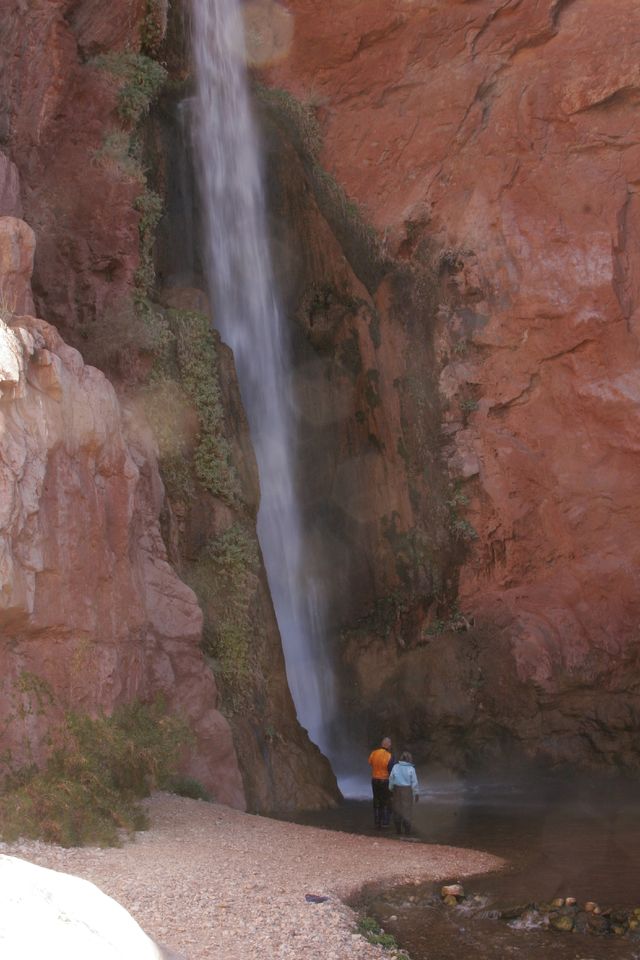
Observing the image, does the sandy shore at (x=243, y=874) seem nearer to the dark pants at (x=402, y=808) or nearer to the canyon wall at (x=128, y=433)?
the dark pants at (x=402, y=808)

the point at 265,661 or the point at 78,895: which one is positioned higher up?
the point at 265,661

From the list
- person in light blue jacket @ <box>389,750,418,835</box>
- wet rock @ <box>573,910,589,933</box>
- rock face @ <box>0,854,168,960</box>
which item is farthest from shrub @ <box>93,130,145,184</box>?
rock face @ <box>0,854,168,960</box>

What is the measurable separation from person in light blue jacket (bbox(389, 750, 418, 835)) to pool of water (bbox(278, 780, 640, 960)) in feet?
0.85

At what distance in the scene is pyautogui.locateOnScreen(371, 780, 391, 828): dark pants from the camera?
13906 mm

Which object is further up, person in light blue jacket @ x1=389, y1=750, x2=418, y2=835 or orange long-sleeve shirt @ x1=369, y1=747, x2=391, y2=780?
orange long-sleeve shirt @ x1=369, y1=747, x2=391, y2=780

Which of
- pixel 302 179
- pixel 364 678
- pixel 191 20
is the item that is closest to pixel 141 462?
pixel 364 678

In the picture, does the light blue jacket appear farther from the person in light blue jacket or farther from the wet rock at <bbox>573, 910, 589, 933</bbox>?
the wet rock at <bbox>573, 910, 589, 933</bbox>

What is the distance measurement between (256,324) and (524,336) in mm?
5367

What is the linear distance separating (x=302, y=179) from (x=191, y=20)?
3.90 metres

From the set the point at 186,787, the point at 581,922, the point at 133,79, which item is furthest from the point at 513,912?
the point at 133,79

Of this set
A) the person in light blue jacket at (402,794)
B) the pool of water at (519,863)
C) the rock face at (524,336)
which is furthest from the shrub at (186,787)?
the rock face at (524,336)

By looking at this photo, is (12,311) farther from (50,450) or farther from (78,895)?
(78,895)

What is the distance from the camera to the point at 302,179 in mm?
22547

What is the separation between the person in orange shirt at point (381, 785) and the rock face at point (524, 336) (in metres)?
6.32
